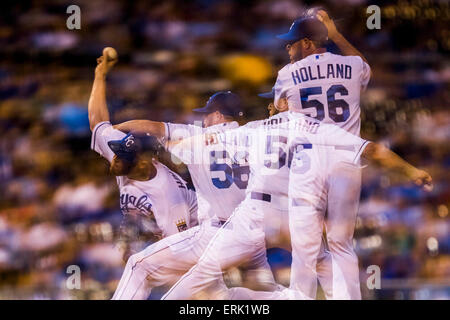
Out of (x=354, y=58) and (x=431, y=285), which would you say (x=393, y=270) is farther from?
(x=354, y=58)

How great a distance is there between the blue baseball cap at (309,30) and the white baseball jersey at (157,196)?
0.89 meters

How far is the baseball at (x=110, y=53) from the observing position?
3225 millimetres

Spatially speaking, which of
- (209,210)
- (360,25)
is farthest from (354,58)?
(209,210)

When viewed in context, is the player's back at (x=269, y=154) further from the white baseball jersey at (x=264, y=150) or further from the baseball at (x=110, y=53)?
the baseball at (x=110, y=53)

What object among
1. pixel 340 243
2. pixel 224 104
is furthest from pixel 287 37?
Result: pixel 340 243

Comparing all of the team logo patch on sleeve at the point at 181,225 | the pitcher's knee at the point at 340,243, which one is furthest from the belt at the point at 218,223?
the pitcher's knee at the point at 340,243

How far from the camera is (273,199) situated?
10.2 ft

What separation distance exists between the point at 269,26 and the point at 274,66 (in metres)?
0.20

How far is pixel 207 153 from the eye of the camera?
320cm

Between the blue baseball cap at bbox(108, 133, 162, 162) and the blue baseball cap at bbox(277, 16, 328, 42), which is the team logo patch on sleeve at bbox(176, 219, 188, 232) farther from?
the blue baseball cap at bbox(277, 16, 328, 42)

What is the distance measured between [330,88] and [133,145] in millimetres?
989
